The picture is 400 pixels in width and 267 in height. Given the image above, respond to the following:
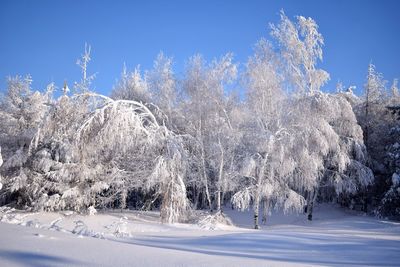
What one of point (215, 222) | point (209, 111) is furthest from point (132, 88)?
point (215, 222)

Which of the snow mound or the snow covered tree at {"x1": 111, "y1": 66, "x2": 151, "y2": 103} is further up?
the snow covered tree at {"x1": 111, "y1": 66, "x2": 151, "y2": 103}

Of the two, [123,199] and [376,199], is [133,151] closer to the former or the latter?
[123,199]

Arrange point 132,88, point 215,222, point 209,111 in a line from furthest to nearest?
1. point 132,88
2. point 209,111
3. point 215,222

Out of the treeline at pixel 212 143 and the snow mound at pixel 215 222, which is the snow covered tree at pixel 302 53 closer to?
the treeline at pixel 212 143

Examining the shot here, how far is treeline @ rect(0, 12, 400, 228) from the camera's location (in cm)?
1619

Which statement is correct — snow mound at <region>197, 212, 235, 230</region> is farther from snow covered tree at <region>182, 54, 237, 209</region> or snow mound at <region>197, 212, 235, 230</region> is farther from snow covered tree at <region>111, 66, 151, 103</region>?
snow covered tree at <region>111, 66, 151, 103</region>

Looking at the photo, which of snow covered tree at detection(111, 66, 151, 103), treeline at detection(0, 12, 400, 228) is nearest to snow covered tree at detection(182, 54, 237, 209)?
treeline at detection(0, 12, 400, 228)

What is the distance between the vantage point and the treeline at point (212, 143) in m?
16.2

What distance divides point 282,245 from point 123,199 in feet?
40.1

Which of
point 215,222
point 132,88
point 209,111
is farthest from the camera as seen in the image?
A: point 132,88

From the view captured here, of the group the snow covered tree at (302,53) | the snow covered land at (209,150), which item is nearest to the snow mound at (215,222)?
the snow covered land at (209,150)

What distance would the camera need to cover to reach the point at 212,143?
19938mm

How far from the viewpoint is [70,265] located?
16.6 feet

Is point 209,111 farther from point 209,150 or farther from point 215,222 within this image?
point 215,222
